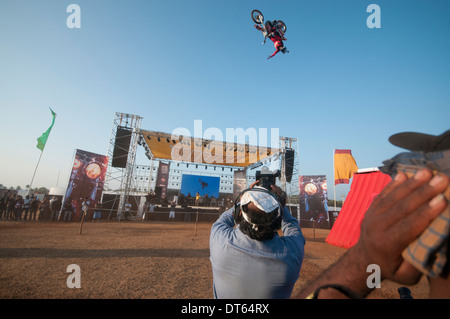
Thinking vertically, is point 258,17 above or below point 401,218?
above

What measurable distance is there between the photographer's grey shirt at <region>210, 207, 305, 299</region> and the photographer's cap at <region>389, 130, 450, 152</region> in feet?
3.28

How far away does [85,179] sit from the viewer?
13695 mm

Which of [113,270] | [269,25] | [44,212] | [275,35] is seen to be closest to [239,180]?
[275,35]

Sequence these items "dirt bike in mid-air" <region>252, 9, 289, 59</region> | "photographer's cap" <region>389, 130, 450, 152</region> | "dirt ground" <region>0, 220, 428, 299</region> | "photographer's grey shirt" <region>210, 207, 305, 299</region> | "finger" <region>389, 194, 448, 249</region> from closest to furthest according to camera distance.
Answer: "finger" <region>389, 194, 448, 249</region> < "photographer's cap" <region>389, 130, 450, 152</region> < "photographer's grey shirt" <region>210, 207, 305, 299</region> < "dirt ground" <region>0, 220, 428, 299</region> < "dirt bike in mid-air" <region>252, 9, 289, 59</region>

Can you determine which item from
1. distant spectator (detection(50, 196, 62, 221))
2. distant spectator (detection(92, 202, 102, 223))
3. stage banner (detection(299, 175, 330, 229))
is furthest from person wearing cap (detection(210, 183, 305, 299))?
distant spectator (detection(50, 196, 62, 221))

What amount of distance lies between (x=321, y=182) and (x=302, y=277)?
45.2 ft

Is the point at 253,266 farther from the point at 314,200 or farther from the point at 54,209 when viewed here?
the point at 54,209

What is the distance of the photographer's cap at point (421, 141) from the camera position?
24.0 inches

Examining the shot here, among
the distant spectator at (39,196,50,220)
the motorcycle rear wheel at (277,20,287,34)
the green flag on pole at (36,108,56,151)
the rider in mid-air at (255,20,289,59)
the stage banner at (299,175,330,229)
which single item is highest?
the motorcycle rear wheel at (277,20,287,34)

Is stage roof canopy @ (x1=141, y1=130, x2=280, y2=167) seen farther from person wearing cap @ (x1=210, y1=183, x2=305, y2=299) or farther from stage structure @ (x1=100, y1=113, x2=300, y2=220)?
person wearing cap @ (x1=210, y1=183, x2=305, y2=299)

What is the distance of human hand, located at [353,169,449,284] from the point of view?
51cm

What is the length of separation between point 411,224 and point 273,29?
33.2 ft

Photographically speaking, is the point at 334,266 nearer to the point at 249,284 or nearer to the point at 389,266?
the point at 389,266

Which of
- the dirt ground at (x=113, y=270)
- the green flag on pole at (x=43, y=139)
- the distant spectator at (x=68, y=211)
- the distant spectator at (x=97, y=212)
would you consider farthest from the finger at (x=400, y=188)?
the green flag on pole at (x=43, y=139)
